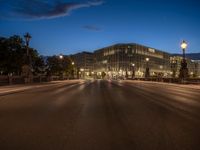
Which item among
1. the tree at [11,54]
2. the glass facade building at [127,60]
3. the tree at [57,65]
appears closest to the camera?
the tree at [11,54]

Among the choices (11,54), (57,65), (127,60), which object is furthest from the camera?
(127,60)

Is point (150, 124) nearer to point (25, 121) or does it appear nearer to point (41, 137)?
point (41, 137)

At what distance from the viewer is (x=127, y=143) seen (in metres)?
6.12

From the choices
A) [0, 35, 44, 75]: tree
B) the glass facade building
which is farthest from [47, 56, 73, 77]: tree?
the glass facade building

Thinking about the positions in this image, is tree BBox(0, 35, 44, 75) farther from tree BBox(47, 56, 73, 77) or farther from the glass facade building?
the glass facade building

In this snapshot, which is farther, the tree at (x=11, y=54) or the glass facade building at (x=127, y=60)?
the glass facade building at (x=127, y=60)

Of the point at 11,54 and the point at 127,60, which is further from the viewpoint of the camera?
the point at 127,60

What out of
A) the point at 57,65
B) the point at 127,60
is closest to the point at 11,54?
the point at 57,65

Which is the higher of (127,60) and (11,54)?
(127,60)

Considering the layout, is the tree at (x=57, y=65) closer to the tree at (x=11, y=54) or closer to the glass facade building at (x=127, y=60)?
the tree at (x=11, y=54)

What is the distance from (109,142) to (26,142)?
Answer: 1993 mm

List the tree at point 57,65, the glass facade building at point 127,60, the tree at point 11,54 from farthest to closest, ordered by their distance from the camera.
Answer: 1. the glass facade building at point 127,60
2. the tree at point 57,65
3. the tree at point 11,54

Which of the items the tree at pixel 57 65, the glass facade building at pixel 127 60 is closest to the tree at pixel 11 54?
the tree at pixel 57 65

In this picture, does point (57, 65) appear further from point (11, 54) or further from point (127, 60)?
point (127, 60)
